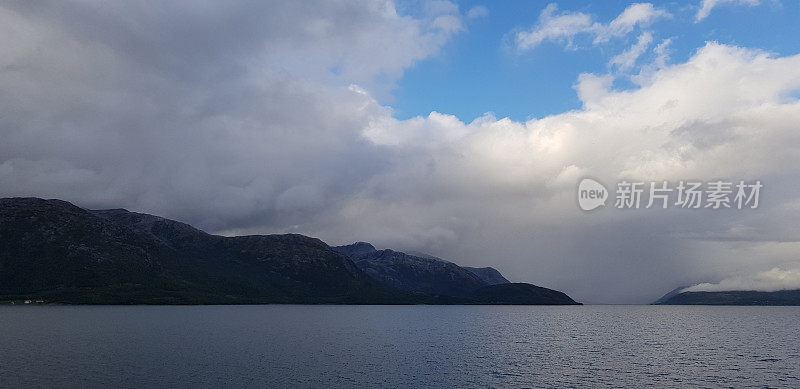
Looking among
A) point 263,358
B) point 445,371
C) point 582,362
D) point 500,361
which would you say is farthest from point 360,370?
point 582,362

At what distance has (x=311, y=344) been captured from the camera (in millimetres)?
159375

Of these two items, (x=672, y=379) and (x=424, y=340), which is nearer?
(x=672, y=379)

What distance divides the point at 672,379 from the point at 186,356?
115235mm

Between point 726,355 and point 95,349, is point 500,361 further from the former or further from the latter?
point 95,349

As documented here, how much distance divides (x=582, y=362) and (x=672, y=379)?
82.7 ft

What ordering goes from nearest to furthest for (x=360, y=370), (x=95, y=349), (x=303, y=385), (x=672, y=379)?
(x=303, y=385) < (x=672, y=379) < (x=360, y=370) < (x=95, y=349)

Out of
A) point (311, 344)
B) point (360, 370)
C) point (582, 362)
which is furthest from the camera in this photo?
point (311, 344)

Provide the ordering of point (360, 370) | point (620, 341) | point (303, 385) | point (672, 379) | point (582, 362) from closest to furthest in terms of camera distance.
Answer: point (303, 385) → point (672, 379) → point (360, 370) → point (582, 362) → point (620, 341)

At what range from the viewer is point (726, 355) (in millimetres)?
141125

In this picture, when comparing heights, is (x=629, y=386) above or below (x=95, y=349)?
above

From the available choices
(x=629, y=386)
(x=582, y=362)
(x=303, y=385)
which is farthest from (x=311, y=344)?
(x=629, y=386)

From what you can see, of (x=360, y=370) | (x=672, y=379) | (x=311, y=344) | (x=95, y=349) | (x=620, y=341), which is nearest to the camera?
(x=672, y=379)

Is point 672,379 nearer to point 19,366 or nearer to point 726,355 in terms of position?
point 726,355

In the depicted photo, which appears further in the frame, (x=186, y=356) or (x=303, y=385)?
(x=186, y=356)
